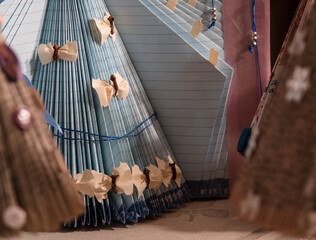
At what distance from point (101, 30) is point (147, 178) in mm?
381

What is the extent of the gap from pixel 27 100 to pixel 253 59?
3.24 feet

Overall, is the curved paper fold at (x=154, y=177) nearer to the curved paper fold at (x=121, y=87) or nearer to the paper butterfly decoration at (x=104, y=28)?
the curved paper fold at (x=121, y=87)

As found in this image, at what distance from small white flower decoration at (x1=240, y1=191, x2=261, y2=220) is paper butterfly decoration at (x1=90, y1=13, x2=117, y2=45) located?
0.85 metres

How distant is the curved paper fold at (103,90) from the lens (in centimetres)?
124

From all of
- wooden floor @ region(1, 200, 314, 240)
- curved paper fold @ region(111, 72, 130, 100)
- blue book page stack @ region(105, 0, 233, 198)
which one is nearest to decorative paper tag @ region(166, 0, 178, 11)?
blue book page stack @ region(105, 0, 233, 198)

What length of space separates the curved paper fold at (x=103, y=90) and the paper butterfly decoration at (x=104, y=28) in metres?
0.11

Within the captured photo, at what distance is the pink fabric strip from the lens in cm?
143

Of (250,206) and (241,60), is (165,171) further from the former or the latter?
(250,206)

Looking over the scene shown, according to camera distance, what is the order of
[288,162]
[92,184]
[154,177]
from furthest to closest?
[154,177]
[92,184]
[288,162]

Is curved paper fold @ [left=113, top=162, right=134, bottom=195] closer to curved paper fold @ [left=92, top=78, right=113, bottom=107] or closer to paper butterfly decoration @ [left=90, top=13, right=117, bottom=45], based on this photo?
curved paper fold @ [left=92, top=78, right=113, bottom=107]

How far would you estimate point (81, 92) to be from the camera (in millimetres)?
1249

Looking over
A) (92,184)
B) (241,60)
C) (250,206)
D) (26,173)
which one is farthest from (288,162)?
(241,60)

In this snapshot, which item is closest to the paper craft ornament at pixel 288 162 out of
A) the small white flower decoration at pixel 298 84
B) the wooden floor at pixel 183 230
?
the small white flower decoration at pixel 298 84

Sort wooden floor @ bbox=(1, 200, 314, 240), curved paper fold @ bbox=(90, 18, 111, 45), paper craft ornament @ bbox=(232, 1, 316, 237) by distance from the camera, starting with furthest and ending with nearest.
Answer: curved paper fold @ bbox=(90, 18, 111, 45) < wooden floor @ bbox=(1, 200, 314, 240) < paper craft ornament @ bbox=(232, 1, 316, 237)
